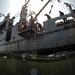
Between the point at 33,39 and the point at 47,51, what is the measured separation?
2.26 meters

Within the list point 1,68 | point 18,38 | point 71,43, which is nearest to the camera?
point 1,68

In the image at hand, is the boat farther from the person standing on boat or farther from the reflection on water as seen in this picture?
the reflection on water

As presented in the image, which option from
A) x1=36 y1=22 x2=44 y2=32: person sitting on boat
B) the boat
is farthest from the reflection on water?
x1=36 y1=22 x2=44 y2=32: person sitting on boat

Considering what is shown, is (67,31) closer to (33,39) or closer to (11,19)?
(33,39)

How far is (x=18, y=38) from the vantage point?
21.0 metres

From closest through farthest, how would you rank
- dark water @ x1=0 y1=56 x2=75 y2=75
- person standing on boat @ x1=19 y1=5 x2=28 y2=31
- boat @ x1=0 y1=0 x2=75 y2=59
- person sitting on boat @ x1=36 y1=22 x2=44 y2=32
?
dark water @ x1=0 y1=56 x2=75 y2=75 < boat @ x1=0 y1=0 x2=75 y2=59 < person sitting on boat @ x1=36 y1=22 x2=44 y2=32 < person standing on boat @ x1=19 y1=5 x2=28 y2=31

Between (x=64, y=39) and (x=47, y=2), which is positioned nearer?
(x=64, y=39)

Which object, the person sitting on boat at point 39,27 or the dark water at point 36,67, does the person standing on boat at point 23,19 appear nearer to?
the person sitting on boat at point 39,27

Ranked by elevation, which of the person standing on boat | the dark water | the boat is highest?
the person standing on boat

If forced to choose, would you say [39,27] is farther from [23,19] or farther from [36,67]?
[36,67]

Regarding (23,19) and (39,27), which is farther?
(23,19)

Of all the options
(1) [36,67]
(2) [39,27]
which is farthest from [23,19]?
(1) [36,67]

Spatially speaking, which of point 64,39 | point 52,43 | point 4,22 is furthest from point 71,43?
point 4,22

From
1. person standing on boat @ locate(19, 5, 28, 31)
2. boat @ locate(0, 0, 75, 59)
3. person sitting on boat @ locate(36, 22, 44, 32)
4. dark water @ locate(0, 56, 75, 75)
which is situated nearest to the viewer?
dark water @ locate(0, 56, 75, 75)
